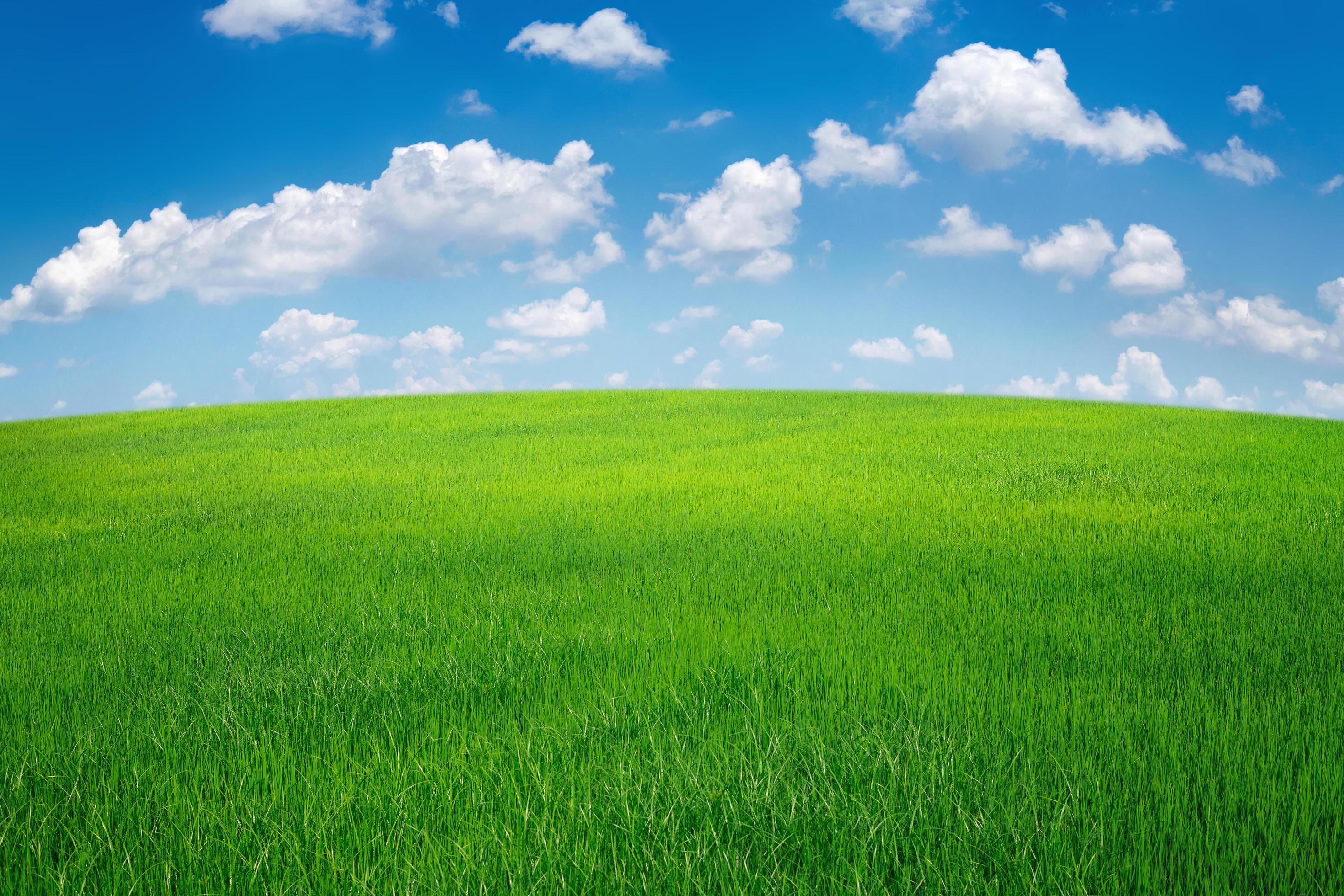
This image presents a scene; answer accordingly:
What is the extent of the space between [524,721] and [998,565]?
4.04 m

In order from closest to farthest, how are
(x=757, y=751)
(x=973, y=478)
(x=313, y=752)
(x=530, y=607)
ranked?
(x=757, y=751) → (x=313, y=752) → (x=530, y=607) → (x=973, y=478)

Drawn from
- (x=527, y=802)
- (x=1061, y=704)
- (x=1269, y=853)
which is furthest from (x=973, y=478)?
(x=527, y=802)

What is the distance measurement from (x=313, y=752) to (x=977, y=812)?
2615 millimetres

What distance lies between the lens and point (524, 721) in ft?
11.4

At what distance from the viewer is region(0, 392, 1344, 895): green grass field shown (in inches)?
99.4

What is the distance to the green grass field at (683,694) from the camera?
8.29 ft

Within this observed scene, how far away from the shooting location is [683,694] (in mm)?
3635

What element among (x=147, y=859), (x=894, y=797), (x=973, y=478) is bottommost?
(x=147, y=859)

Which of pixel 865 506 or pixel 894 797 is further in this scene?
pixel 865 506

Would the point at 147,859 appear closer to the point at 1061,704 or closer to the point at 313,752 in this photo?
the point at 313,752

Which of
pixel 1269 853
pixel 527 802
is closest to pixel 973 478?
pixel 1269 853

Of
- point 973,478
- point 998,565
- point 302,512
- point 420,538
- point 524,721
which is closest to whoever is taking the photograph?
point 524,721

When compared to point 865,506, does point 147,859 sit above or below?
below

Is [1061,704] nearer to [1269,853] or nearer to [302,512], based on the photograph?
[1269,853]
